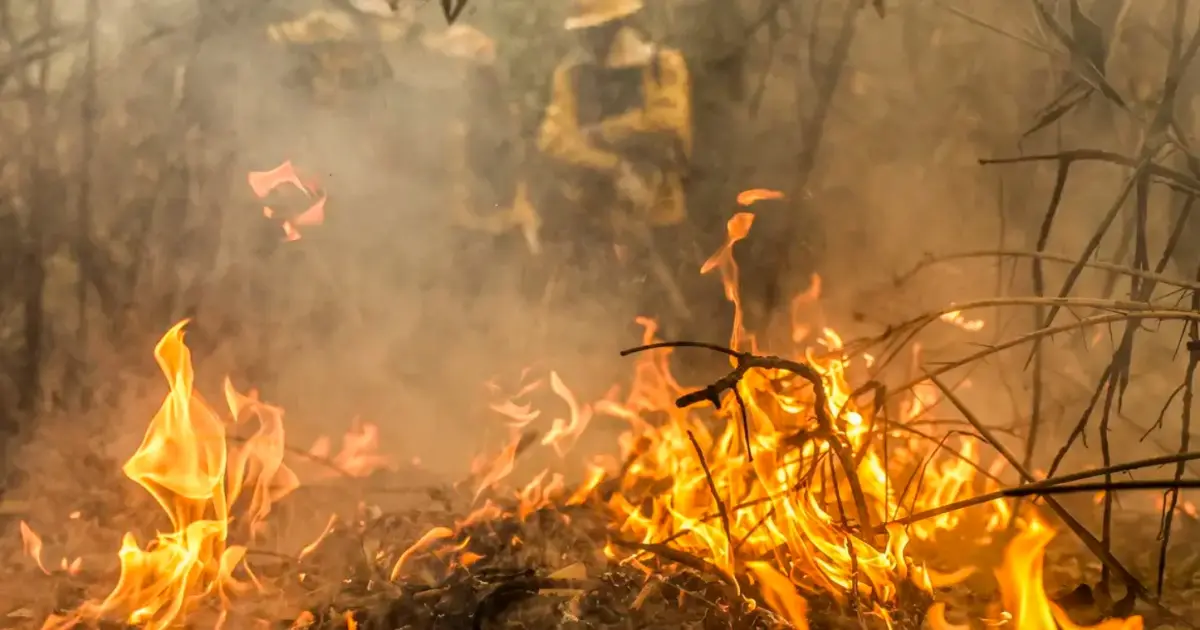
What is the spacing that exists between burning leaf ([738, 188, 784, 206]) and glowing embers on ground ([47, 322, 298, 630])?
1.30 m

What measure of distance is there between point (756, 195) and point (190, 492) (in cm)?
148

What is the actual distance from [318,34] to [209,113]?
0.33 m

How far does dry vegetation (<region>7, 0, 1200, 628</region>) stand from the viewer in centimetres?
210

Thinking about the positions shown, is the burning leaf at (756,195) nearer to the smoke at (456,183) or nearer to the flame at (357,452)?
the smoke at (456,183)

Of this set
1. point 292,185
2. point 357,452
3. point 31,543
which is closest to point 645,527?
point 357,452

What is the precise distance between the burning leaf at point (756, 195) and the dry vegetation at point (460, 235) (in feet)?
0.07

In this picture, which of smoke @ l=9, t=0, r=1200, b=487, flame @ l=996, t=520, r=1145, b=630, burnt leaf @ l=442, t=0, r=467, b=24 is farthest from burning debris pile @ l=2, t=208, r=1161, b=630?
burnt leaf @ l=442, t=0, r=467, b=24

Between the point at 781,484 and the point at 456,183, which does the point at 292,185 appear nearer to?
the point at 456,183

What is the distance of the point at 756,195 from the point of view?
2227mm

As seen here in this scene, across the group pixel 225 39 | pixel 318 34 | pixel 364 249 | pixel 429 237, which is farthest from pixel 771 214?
pixel 225 39

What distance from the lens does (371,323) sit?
7.25ft

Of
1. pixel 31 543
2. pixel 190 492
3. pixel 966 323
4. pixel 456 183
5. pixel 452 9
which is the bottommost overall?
pixel 31 543

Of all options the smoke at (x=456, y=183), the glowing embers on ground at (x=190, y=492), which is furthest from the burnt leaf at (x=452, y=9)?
the glowing embers on ground at (x=190, y=492)

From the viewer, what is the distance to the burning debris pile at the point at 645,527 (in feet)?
4.90
